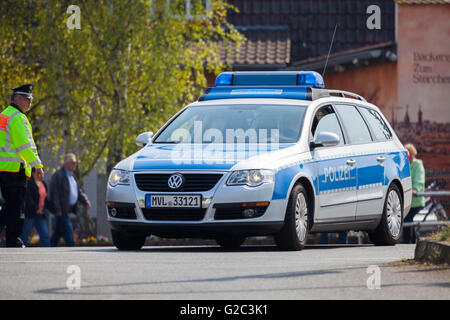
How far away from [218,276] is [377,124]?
→ 19.9 ft

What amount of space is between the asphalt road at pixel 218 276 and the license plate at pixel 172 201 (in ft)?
1.64

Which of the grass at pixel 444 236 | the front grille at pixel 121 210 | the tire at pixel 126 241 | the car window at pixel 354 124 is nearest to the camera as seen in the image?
the grass at pixel 444 236

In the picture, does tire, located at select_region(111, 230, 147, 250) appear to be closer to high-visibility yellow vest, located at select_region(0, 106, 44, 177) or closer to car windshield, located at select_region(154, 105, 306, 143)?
car windshield, located at select_region(154, 105, 306, 143)

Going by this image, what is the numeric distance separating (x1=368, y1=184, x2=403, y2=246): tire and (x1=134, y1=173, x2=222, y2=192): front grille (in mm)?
3201

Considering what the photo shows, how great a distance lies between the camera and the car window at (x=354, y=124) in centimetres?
1423

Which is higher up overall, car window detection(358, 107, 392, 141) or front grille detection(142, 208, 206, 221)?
car window detection(358, 107, 392, 141)

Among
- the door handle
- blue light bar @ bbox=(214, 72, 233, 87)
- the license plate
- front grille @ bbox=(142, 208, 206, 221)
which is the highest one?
blue light bar @ bbox=(214, 72, 233, 87)

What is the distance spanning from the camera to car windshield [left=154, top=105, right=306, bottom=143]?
1314 cm

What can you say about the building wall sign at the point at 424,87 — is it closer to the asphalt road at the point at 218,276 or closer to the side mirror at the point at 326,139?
the side mirror at the point at 326,139

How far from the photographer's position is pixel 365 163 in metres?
14.2

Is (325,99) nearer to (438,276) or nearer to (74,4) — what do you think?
(438,276)

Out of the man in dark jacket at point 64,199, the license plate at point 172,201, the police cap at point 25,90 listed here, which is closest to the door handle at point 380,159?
the license plate at point 172,201

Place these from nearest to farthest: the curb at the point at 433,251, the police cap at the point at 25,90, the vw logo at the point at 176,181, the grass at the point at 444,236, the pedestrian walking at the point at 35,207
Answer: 1. the curb at the point at 433,251
2. the grass at the point at 444,236
3. the vw logo at the point at 176,181
4. the police cap at the point at 25,90
5. the pedestrian walking at the point at 35,207

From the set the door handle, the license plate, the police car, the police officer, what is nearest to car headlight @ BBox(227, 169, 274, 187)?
the police car
